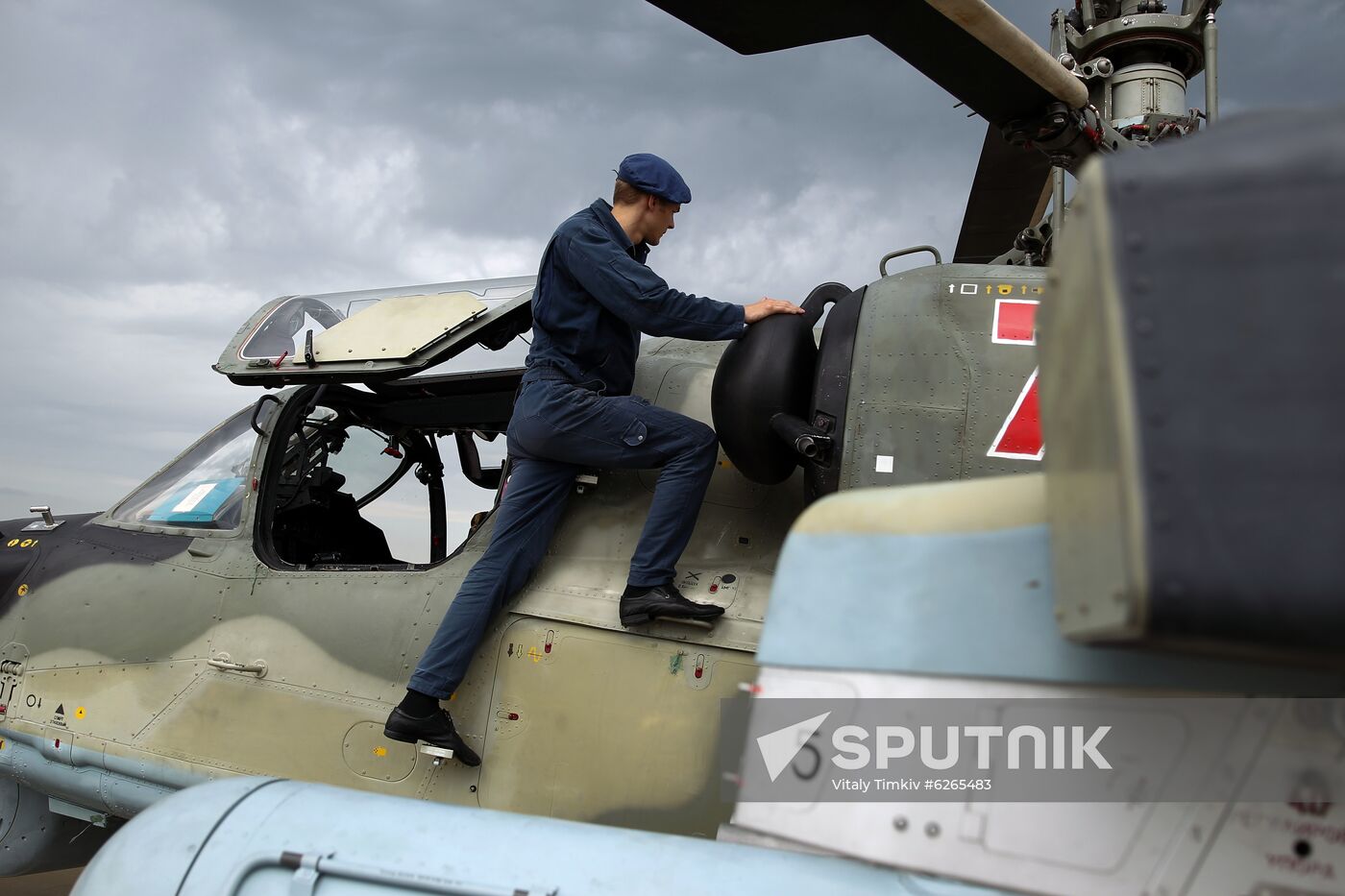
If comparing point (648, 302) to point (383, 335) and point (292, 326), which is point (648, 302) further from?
point (292, 326)

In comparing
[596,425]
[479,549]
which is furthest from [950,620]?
[479,549]

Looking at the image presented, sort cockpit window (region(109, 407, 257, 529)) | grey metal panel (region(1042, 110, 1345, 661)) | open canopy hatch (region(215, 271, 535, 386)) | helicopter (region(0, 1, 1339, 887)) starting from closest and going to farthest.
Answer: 1. grey metal panel (region(1042, 110, 1345, 661))
2. helicopter (region(0, 1, 1339, 887))
3. open canopy hatch (region(215, 271, 535, 386))
4. cockpit window (region(109, 407, 257, 529))

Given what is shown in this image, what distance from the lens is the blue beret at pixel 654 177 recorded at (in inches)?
128

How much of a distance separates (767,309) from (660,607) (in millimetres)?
1025

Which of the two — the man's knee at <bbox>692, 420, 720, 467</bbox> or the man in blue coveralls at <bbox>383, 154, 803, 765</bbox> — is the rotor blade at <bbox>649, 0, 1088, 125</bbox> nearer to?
the man in blue coveralls at <bbox>383, 154, 803, 765</bbox>

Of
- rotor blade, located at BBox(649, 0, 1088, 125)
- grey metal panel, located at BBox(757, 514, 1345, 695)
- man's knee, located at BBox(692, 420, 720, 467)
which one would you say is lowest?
grey metal panel, located at BBox(757, 514, 1345, 695)

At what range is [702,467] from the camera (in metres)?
3.13

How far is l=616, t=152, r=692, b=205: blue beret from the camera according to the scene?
326 centimetres

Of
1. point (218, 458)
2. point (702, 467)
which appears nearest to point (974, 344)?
point (702, 467)

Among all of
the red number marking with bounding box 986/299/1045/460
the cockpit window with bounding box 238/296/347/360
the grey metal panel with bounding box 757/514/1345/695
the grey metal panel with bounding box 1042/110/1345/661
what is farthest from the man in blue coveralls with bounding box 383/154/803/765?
the grey metal panel with bounding box 1042/110/1345/661

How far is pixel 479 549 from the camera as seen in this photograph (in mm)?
3471

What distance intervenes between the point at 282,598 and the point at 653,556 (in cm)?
150

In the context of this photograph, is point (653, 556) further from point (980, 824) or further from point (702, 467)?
point (980, 824)

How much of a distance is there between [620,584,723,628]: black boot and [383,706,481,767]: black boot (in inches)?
25.5
